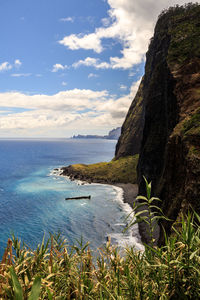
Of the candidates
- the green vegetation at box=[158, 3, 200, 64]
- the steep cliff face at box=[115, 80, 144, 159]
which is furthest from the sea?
the green vegetation at box=[158, 3, 200, 64]

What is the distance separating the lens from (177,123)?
1258 inches

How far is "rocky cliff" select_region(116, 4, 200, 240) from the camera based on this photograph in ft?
70.6

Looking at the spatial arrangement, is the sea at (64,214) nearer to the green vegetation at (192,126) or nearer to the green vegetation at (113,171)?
the green vegetation at (113,171)

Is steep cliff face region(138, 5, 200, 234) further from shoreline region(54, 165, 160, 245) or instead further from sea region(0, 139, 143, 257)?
sea region(0, 139, 143, 257)

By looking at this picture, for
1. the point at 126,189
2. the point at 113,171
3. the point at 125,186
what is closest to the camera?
the point at 126,189

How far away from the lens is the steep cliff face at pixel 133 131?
107562 mm

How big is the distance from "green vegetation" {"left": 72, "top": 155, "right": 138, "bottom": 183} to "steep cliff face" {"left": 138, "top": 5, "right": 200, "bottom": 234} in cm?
3054

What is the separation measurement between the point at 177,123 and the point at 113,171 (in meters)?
64.3

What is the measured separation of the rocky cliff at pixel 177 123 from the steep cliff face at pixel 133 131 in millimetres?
50948

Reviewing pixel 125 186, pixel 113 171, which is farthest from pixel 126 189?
pixel 113 171

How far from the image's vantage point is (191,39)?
38.2 meters

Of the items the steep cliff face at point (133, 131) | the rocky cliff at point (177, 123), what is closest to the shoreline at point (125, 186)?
the rocky cliff at point (177, 123)

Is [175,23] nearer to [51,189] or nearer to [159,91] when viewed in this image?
[159,91]

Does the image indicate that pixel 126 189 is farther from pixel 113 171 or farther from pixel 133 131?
pixel 133 131
